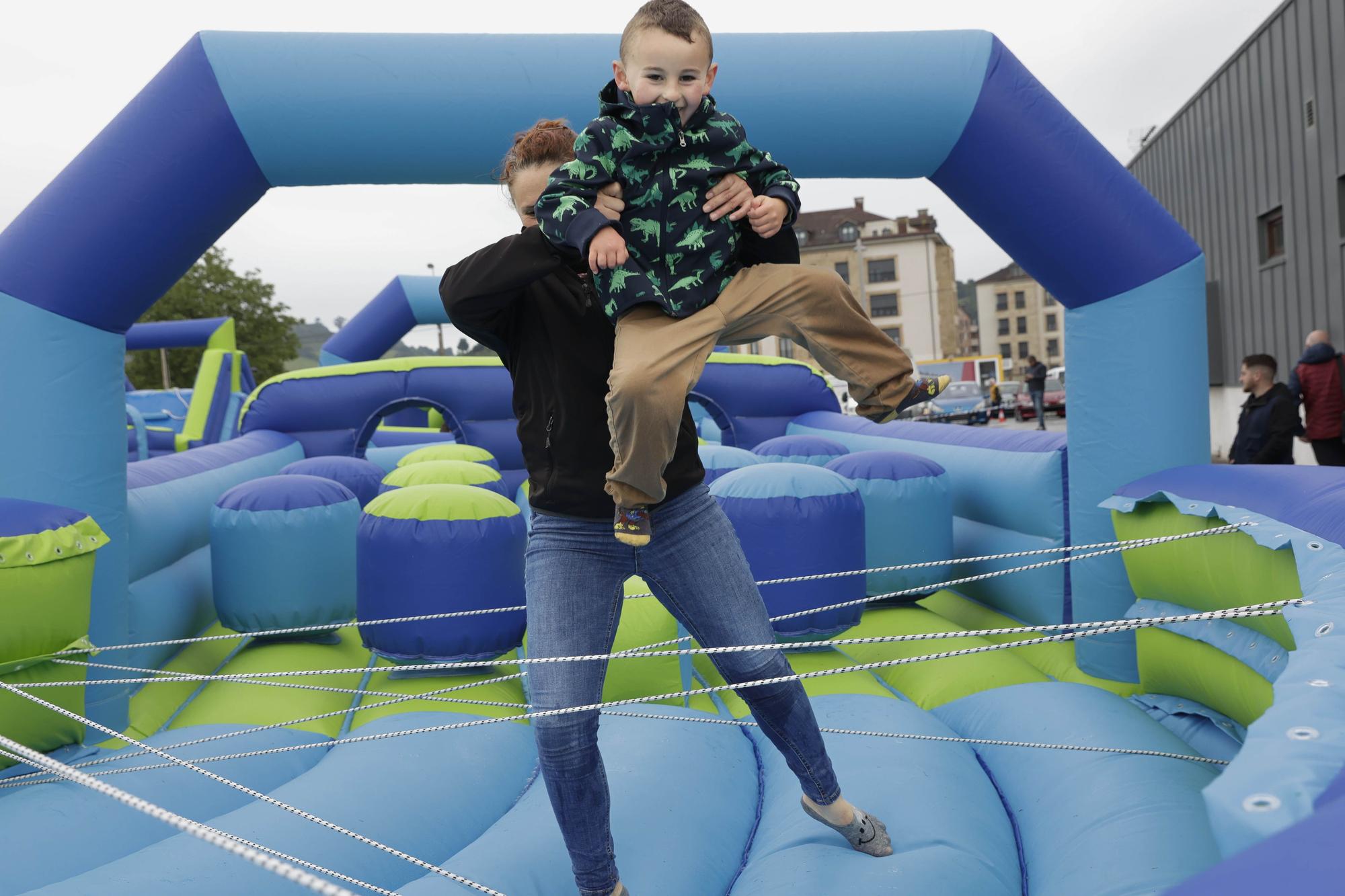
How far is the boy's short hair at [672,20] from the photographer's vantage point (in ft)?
4.89

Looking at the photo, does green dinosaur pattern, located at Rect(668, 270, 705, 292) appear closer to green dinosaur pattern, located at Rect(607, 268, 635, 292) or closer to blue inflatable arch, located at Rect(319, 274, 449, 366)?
green dinosaur pattern, located at Rect(607, 268, 635, 292)

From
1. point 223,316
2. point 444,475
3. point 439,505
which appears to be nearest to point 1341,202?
point 444,475

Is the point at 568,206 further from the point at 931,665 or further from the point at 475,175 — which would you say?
the point at 931,665

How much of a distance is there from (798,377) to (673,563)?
19.6 ft

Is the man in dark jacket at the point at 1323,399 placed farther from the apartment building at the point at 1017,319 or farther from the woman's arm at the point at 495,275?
the apartment building at the point at 1017,319

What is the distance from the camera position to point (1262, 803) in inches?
31.8

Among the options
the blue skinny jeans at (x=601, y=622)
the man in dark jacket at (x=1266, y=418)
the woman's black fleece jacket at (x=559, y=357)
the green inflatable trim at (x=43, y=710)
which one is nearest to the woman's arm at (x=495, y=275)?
the woman's black fleece jacket at (x=559, y=357)

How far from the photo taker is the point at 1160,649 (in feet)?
8.47

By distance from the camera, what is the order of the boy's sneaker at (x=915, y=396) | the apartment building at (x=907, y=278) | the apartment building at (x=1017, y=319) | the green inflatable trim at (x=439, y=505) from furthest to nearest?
the apartment building at (x=1017, y=319), the apartment building at (x=907, y=278), the green inflatable trim at (x=439, y=505), the boy's sneaker at (x=915, y=396)

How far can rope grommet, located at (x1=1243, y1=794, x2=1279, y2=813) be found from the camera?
2.62 feet

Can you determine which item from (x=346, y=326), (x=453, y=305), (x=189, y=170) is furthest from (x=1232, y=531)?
(x=346, y=326)

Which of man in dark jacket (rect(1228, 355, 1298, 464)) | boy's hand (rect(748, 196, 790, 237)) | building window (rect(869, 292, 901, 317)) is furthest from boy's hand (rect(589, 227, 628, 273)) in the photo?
building window (rect(869, 292, 901, 317))

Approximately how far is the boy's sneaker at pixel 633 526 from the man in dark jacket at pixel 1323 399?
5836 mm

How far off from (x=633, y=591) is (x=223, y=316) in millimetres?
27907
